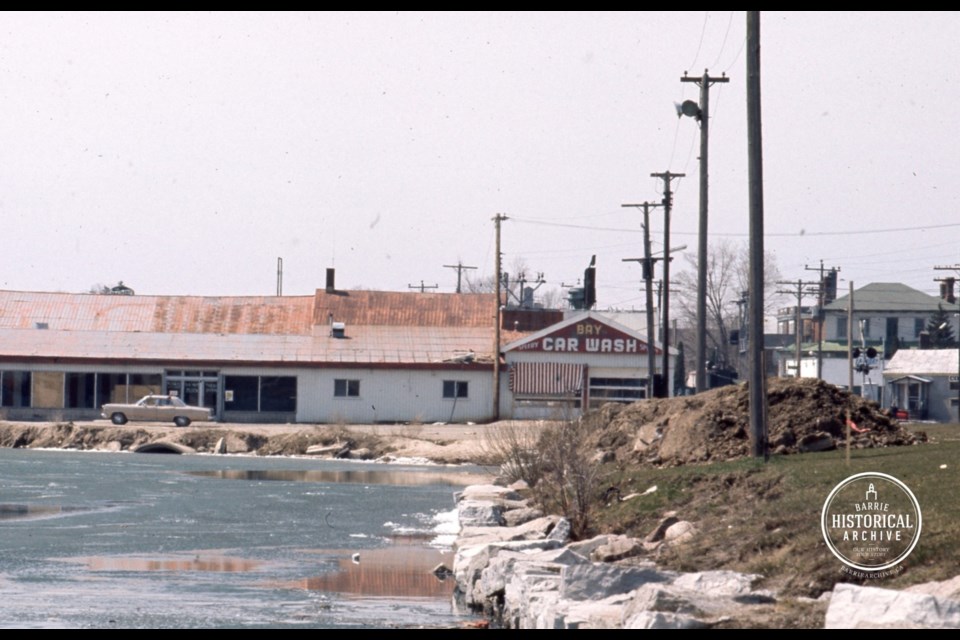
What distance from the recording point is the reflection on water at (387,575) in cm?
1709

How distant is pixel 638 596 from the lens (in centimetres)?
1123

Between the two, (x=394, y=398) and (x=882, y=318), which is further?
(x=882, y=318)

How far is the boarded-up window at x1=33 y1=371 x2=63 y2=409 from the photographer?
60.8 metres

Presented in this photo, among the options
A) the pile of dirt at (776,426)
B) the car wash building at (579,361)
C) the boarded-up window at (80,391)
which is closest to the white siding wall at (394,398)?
the car wash building at (579,361)

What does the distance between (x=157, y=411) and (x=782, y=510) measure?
44.9 m

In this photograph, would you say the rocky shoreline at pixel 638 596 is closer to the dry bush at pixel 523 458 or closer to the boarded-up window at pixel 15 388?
the dry bush at pixel 523 458

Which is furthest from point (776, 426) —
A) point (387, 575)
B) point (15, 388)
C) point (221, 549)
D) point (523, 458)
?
point (15, 388)

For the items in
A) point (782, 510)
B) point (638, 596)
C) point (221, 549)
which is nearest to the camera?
point (638, 596)

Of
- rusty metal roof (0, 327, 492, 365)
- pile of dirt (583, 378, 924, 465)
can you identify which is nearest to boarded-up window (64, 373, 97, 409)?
rusty metal roof (0, 327, 492, 365)

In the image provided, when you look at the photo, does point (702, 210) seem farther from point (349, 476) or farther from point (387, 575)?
point (387, 575)

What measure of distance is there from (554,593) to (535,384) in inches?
1947

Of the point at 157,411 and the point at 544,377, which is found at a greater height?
the point at 544,377

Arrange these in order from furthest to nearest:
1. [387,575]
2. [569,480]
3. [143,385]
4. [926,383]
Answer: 1. [926,383]
2. [143,385]
3. [569,480]
4. [387,575]
